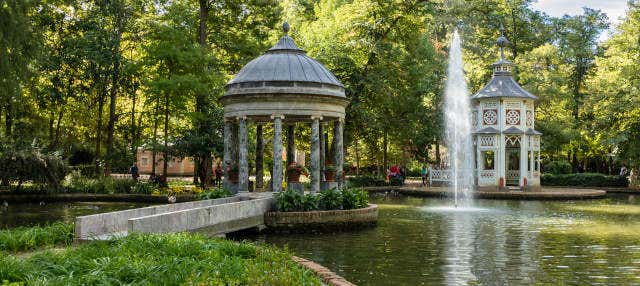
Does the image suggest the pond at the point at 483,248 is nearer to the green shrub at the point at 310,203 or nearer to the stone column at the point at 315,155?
the green shrub at the point at 310,203

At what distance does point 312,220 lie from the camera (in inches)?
732

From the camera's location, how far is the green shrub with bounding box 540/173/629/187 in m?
41.6

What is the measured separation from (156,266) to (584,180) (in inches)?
1534

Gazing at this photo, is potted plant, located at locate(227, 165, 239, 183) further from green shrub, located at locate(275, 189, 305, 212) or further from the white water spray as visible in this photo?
the white water spray

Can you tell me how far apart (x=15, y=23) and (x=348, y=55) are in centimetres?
1936

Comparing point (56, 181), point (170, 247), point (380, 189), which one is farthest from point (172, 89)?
point (170, 247)

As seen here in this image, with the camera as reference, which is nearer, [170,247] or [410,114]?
[170,247]

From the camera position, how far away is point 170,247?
10.2 metres

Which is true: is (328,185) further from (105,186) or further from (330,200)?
(105,186)

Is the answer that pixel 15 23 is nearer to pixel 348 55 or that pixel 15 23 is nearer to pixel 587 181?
pixel 348 55

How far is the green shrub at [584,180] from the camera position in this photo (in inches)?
1636

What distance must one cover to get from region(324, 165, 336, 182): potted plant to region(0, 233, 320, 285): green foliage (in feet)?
40.7

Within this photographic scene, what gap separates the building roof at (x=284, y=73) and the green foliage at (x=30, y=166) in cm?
1260

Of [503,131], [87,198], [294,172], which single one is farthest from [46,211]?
[503,131]
